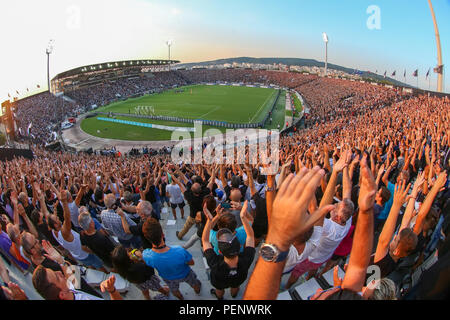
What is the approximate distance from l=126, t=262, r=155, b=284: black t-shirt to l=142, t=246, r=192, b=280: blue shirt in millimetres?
95

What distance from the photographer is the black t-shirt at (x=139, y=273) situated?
3707 millimetres

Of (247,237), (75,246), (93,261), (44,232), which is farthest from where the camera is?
(44,232)

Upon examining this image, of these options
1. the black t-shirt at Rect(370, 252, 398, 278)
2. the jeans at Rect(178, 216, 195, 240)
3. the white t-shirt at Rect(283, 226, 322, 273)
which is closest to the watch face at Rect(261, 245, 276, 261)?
the black t-shirt at Rect(370, 252, 398, 278)

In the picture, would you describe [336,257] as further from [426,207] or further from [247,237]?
[247,237]

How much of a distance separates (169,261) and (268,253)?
2432mm

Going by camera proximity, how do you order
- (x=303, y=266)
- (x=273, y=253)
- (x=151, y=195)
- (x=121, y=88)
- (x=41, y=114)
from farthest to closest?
1. (x=121, y=88)
2. (x=41, y=114)
3. (x=151, y=195)
4. (x=303, y=266)
5. (x=273, y=253)

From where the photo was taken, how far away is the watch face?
1.80 metres

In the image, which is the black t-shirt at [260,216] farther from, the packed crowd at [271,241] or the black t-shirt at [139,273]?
the black t-shirt at [139,273]

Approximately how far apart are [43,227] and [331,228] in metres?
5.64

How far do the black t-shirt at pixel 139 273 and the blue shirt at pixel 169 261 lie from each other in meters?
0.09

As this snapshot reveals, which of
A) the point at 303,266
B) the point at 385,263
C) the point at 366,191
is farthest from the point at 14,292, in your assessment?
the point at 385,263

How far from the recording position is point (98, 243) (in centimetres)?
445

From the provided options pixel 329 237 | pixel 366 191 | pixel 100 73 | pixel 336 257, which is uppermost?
pixel 100 73

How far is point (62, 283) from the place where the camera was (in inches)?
99.8
